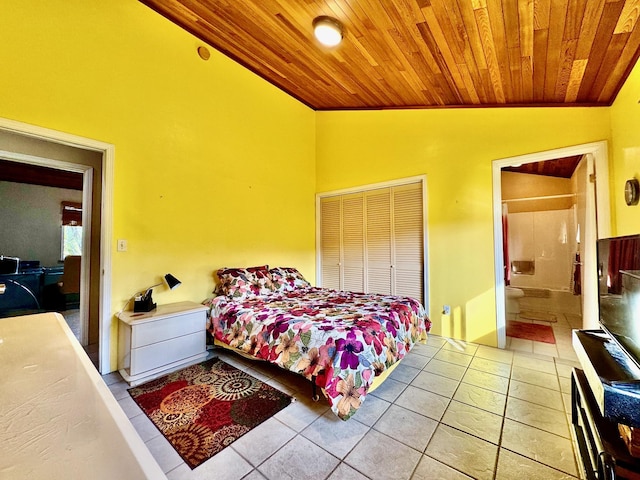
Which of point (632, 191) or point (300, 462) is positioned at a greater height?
point (632, 191)

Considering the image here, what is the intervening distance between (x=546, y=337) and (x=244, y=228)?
4.03 meters

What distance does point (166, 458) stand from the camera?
1496mm

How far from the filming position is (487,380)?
7.70ft

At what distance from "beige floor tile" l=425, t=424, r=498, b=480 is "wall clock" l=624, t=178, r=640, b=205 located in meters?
2.06

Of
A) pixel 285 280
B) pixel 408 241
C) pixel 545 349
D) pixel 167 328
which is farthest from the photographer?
pixel 408 241

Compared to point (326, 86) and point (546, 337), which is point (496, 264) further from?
point (326, 86)

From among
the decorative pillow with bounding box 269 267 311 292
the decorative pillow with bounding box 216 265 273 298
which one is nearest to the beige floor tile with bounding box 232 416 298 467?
the decorative pillow with bounding box 216 265 273 298

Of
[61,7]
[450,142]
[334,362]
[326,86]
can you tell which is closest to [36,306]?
[61,7]

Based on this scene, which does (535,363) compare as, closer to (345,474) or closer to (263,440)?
(345,474)

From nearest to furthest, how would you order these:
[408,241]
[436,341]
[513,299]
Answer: [436,341], [408,241], [513,299]

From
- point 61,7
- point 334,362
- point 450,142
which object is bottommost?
point 334,362

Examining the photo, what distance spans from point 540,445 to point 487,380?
773 millimetres

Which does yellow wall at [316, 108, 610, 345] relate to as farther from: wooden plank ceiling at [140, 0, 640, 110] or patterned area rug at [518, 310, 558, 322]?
patterned area rug at [518, 310, 558, 322]

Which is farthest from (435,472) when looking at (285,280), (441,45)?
(441,45)
